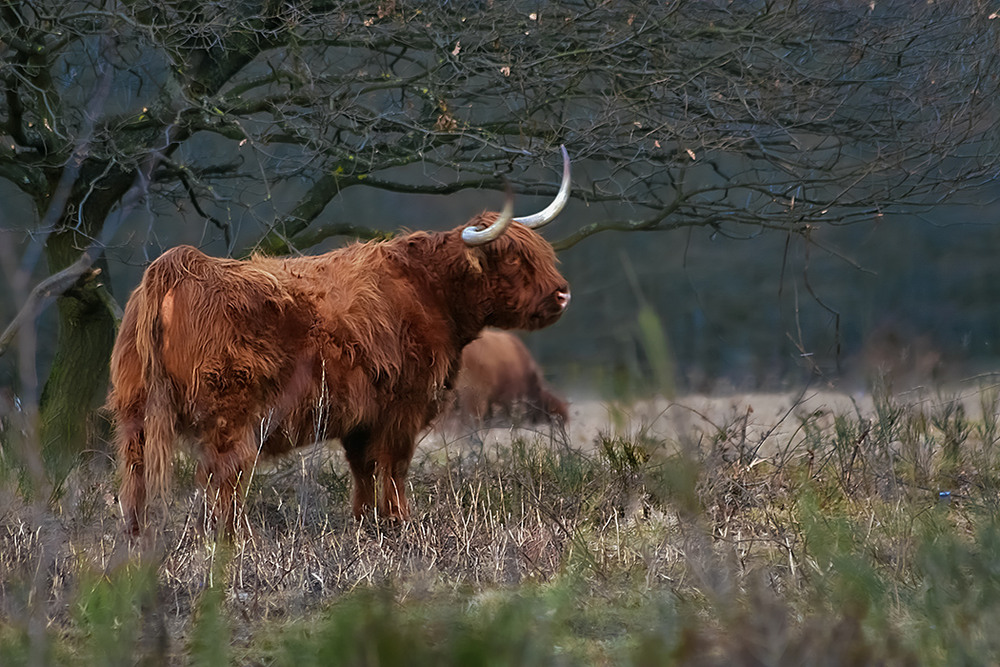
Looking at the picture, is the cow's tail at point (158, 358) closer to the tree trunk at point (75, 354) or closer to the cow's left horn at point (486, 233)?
the cow's left horn at point (486, 233)

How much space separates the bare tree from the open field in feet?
5.43

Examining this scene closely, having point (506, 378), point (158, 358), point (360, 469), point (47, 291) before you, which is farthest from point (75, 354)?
point (506, 378)

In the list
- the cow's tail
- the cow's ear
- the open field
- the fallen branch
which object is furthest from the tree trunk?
the cow's ear

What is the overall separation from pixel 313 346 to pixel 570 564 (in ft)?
5.26

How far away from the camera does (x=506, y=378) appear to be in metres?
9.46

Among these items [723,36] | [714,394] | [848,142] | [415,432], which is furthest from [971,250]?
[415,432]

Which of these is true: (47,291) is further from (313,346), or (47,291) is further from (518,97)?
(518,97)

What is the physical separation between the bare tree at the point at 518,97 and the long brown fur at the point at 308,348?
126 cm

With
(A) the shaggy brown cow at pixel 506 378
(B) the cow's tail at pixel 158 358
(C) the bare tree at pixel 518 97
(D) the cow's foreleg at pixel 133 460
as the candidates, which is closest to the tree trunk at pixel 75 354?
(C) the bare tree at pixel 518 97

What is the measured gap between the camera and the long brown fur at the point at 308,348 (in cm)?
402

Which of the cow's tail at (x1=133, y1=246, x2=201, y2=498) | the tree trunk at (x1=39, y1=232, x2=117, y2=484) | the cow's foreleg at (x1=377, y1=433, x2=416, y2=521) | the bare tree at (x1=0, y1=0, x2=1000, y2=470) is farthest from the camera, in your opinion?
the tree trunk at (x1=39, y1=232, x2=117, y2=484)

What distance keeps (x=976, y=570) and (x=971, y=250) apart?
14.4 m

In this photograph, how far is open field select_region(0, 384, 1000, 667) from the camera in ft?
4.49

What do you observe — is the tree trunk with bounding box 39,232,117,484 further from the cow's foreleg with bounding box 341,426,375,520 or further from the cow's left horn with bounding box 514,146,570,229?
the cow's left horn with bounding box 514,146,570,229
